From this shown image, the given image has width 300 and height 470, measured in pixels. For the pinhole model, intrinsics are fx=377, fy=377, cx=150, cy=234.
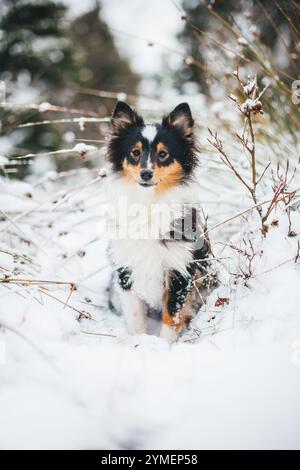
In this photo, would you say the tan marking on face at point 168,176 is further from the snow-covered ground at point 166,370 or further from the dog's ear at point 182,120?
the snow-covered ground at point 166,370

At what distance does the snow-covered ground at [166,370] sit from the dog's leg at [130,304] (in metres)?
0.11

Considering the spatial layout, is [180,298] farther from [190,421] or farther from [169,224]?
[190,421]

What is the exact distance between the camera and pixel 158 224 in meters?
2.81

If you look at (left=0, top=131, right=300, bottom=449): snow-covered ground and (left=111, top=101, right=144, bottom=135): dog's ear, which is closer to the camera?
(left=0, top=131, right=300, bottom=449): snow-covered ground

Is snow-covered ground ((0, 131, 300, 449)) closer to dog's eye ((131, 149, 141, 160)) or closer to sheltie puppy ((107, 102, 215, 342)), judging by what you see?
sheltie puppy ((107, 102, 215, 342))

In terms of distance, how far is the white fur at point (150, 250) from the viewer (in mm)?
2709

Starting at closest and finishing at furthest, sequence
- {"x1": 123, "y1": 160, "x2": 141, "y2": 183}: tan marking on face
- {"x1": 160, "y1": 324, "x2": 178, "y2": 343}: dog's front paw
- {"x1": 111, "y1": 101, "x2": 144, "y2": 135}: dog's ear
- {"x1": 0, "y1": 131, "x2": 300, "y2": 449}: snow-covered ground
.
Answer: {"x1": 0, "y1": 131, "x2": 300, "y2": 449}: snow-covered ground → {"x1": 160, "y1": 324, "x2": 178, "y2": 343}: dog's front paw → {"x1": 123, "y1": 160, "x2": 141, "y2": 183}: tan marking on face → {"x1": 111, "y1": 101, "x2": 144, "y2": 135}: dog's ear

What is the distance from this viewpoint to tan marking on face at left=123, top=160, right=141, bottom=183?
9.12 ft

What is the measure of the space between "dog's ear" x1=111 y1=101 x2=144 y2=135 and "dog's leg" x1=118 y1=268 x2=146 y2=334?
3.72 feet

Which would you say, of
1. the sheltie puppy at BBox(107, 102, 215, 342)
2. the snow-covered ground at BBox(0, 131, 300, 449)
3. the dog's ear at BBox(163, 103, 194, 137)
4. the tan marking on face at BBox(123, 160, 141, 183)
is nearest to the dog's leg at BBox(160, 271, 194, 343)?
the sheltie puppy at BBox(107, 102, 215, 342)

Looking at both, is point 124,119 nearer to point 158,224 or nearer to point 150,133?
point 150,133

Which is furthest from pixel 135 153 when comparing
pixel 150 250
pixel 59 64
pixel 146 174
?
pixel 59 64

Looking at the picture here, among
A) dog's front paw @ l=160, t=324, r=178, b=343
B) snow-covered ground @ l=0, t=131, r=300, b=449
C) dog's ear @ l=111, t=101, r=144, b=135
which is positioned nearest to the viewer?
snow-covered ground @ l=0, t=131, r=300, b=449

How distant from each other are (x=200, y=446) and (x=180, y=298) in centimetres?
121
